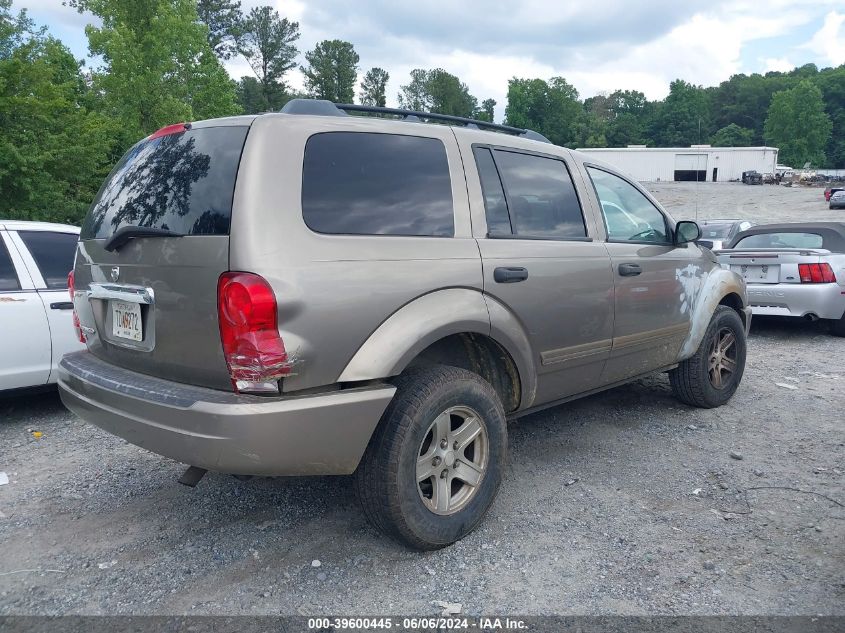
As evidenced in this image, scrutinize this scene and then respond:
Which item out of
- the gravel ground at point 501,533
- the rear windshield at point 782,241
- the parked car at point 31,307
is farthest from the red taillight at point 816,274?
the parked car at point 31,307

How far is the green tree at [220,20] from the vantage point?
62.2m

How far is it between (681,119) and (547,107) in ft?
85.6

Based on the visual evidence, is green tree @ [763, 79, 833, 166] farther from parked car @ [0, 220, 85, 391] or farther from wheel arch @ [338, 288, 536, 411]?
parked car @ [0, 220, 85, 391]

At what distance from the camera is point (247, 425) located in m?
2.43

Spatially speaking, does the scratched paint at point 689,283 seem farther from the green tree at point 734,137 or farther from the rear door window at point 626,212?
the green tree at point 734,137

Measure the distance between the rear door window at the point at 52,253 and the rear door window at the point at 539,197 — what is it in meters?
3.52

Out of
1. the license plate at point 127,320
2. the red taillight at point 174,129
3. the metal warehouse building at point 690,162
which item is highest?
the metal warehouse building at point 690,162

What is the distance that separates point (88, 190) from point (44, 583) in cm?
1279

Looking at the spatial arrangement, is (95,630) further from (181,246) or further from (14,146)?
(14,146)

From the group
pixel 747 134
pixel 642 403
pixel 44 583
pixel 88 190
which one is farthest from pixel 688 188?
pixel 747 134

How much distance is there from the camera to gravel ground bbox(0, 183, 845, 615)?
8.77ft

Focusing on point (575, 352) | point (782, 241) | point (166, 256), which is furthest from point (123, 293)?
point (782, 241)

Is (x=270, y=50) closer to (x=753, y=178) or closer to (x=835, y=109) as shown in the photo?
(x=753, y=178)

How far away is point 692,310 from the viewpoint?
4.70m
